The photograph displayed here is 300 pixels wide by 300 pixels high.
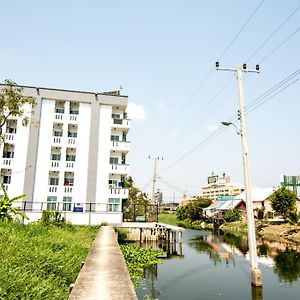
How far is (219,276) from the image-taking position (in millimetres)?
18938

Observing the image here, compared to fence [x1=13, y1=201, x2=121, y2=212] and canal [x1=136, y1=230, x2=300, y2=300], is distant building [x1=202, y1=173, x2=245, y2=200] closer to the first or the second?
fence [x1=13, y1=201, x2=121, y2=212]

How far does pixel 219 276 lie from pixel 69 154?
25.5 metres

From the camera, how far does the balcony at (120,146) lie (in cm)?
3847

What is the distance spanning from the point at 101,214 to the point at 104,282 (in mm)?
24764

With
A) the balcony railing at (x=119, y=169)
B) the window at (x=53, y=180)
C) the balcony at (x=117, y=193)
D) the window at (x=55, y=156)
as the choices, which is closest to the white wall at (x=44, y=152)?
the window at (x=55, y=156)

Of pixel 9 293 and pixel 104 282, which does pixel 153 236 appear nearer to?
pixel 104 282

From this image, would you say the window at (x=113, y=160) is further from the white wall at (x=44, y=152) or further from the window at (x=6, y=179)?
the window at (x=6, y=179)

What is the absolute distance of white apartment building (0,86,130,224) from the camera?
35875 mm

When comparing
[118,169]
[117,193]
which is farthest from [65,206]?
[118,169]

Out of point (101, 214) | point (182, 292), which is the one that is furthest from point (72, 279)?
point (101, 214)

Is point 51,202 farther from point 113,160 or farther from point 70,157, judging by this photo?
point 113,160

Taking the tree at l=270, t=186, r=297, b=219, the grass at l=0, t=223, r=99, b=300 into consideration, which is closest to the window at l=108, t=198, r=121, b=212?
the grass at l=0, t=223, r=99, b=300

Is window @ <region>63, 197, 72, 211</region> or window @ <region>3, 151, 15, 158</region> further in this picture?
window @ <region>3, 151, 15, 158</region>

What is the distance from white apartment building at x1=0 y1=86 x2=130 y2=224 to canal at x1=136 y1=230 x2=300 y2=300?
1250 centimetres
